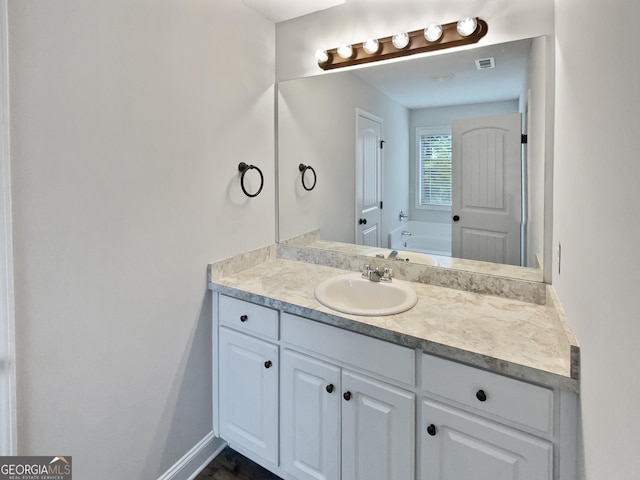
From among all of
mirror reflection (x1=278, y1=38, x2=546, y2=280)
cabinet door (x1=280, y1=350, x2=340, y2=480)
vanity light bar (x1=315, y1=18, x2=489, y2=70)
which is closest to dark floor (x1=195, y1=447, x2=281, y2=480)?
cabinet door (x1=280, y1=350, x2=340, y2=480)

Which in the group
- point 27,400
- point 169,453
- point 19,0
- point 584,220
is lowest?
point 169,453

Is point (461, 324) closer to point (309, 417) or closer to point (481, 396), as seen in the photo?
point (481, 396)

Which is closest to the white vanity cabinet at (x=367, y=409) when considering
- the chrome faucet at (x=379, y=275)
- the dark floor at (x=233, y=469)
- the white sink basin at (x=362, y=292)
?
the dark floor at (x=233, y=469)

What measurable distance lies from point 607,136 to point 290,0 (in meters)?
1.74

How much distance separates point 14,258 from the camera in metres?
1.08

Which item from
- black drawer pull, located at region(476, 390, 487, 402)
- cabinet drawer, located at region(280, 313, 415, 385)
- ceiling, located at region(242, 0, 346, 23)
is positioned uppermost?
ceiling, located at region(242, 0, 346, 23)

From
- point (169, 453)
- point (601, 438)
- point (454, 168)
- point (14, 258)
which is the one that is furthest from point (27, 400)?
point (454, 168)

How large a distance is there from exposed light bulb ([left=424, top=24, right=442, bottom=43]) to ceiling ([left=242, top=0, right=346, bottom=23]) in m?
0.52

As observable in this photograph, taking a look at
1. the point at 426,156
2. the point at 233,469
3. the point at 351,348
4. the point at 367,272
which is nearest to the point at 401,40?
the point at 426,156

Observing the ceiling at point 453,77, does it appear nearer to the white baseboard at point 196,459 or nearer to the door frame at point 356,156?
the door frame at point 356,156

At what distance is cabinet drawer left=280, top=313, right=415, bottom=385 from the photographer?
1239mm

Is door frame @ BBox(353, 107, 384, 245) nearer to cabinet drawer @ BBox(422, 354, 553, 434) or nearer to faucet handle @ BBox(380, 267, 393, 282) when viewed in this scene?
faucet handle @ BBox(380, 267, 393, 282)

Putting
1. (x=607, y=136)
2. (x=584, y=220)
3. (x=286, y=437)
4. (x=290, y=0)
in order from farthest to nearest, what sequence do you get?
(x=290, y=0) < (x=286, y=437) < (x=584, y=220) < (x=607, y=136)

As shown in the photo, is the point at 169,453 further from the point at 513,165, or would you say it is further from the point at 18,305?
the point at 513,165
